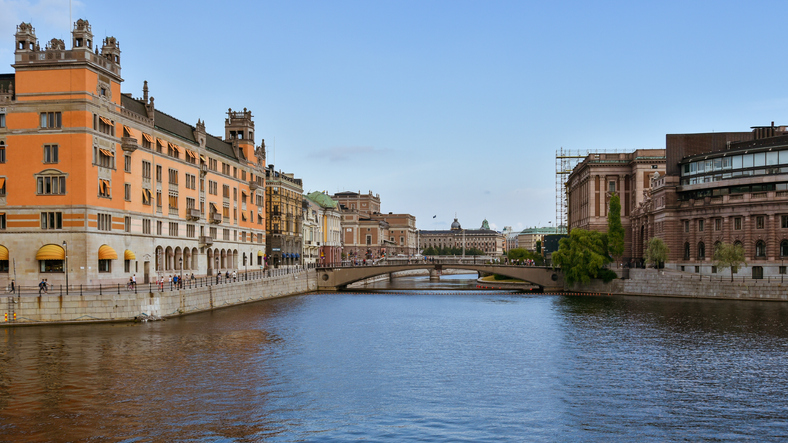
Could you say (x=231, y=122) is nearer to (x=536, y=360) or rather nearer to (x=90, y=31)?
(x=90, y=31)

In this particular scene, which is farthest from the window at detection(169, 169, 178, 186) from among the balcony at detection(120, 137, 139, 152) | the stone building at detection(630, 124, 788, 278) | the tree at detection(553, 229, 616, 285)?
the stone building at detection(630, 124, 788, 278)

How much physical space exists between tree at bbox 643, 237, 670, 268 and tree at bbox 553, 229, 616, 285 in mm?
6913

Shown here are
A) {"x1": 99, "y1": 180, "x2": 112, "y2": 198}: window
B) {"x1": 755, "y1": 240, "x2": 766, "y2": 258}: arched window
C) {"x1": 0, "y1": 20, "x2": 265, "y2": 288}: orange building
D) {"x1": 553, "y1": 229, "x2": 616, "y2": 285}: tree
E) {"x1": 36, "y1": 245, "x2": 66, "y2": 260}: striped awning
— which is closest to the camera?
{"x1": 36, "y1": 245, "x2": 66, "y2": 260}: striped awning

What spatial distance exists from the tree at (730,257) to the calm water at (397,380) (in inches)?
1115

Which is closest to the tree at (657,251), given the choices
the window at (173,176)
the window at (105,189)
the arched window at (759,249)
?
the arched window at (759,249)

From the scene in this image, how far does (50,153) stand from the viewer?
73.1m

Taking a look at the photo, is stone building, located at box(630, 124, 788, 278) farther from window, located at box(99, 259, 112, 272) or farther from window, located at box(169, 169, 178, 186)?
window, located at box(99, 259, 112, 272)

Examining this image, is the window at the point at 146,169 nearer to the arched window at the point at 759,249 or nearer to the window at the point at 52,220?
the window at the point at 52,220

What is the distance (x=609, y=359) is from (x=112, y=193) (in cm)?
5570

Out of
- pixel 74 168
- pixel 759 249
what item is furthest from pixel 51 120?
pixel 759 249

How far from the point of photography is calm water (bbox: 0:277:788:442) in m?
33.4

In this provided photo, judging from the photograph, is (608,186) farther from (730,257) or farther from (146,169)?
(146,169)

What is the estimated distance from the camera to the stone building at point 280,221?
145125 millimetres

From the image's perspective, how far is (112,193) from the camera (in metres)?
77.9
